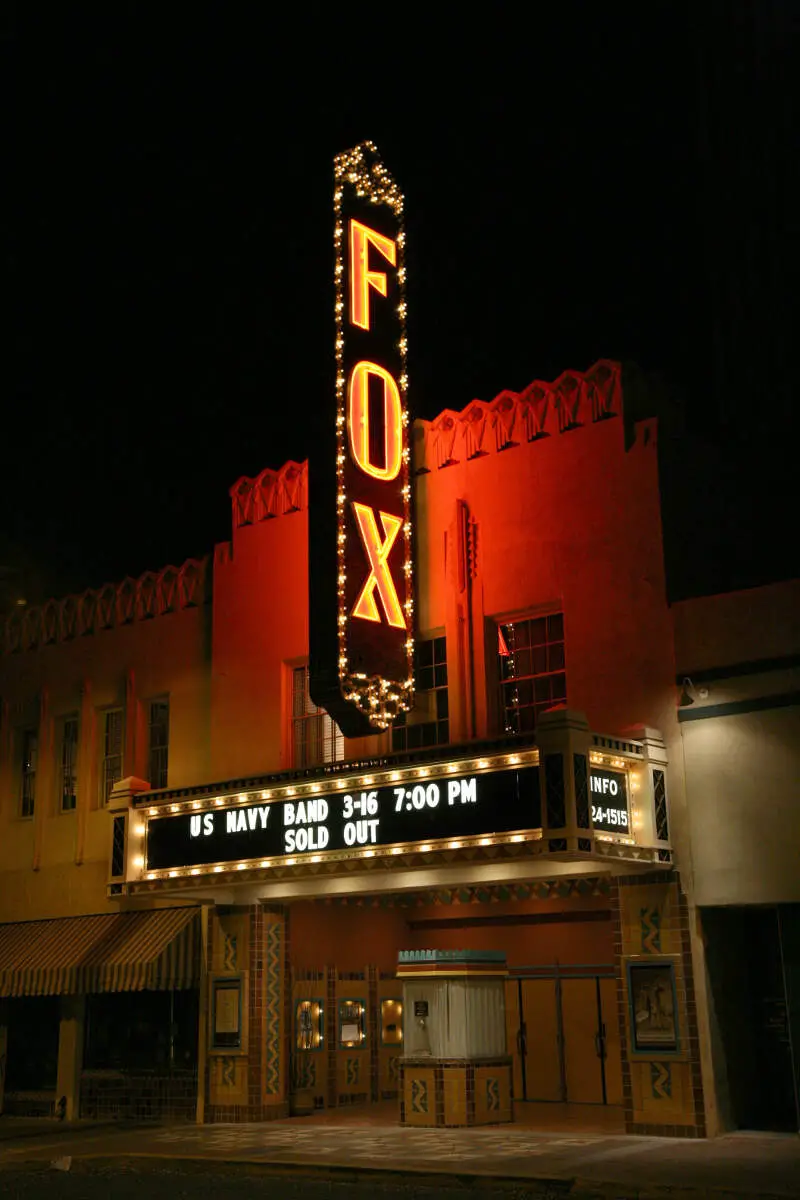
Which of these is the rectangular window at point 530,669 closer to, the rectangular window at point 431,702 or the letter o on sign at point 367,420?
the rectangular window at point 431,702

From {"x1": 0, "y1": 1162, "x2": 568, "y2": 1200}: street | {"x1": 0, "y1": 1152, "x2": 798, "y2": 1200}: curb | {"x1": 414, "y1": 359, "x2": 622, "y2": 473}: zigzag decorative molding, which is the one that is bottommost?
{"x1": 0, "y1": 1162, "x2": 568, "y2": 1200}: street

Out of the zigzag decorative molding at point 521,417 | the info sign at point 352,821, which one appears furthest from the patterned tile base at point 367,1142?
the zigzag decorative molding at point 521,417

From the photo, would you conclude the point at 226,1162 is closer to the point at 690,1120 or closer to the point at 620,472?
the point at 690,1120

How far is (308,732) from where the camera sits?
20531mm

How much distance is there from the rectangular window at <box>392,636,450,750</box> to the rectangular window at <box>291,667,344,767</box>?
4.15ft

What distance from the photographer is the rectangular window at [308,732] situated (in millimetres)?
20203

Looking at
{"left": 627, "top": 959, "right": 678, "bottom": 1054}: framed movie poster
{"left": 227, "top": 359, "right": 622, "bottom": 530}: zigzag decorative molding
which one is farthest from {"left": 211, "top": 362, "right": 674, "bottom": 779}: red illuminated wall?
{"left": 627, "top": 959, "right": 678, "bottom": 1054}: framed movie poster

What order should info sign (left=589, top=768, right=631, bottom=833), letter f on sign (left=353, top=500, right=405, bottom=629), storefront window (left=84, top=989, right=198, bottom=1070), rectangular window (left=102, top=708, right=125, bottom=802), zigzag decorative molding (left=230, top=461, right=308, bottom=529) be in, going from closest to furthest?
info sign (left=589, top=768, right=631, bottom=833)
letter f on sign (left=353, top=500, right=405, bottom=629)
storefront window (left=84, top=989, right=198, bottom=1070)
zigzag decorative molding (left=230, top=461, right=308, bottom=529)
rectangular window (left=102, top=708, right=125, bottom=802)

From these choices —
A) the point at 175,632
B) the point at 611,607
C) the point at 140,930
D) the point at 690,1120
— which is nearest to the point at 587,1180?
the point at 690,1120

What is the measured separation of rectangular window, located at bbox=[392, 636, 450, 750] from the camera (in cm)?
1911

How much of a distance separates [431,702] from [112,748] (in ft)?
22.7

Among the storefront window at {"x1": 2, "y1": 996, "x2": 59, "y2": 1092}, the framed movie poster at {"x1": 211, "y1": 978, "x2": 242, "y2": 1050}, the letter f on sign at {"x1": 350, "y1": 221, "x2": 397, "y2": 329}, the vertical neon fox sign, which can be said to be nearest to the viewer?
the vertical neon fox sign

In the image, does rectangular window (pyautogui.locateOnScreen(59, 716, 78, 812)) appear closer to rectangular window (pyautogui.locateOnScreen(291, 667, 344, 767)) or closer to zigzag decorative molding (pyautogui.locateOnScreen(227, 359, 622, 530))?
rectangular window (pyautogui.locateOnScreen(291, 667, 344, 767))

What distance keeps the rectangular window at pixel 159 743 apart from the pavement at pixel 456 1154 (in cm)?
542
